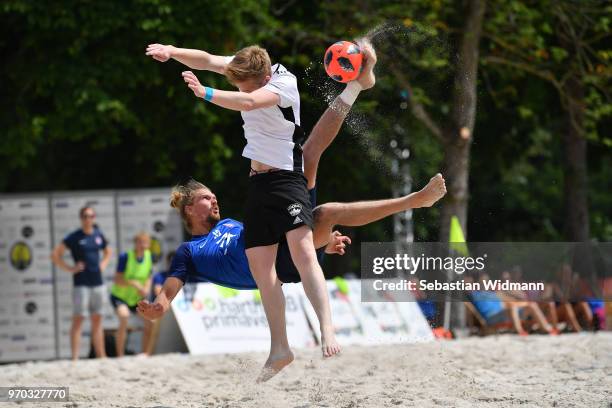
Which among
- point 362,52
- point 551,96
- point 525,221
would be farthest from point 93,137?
point 525,221

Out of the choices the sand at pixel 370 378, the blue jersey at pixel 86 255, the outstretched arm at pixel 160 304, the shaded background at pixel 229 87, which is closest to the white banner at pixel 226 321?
the sand at pixel 370 378

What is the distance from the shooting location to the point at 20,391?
703 centimetres

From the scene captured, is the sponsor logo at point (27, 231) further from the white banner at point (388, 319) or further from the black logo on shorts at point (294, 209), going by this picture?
the black logo on shorts at point (294, 209)

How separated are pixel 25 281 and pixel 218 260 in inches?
270

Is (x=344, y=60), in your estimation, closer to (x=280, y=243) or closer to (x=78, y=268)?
(x=280, y=243)

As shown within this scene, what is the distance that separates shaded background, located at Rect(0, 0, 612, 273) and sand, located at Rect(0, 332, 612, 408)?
2.01 m

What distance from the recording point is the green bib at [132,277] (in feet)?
36.3

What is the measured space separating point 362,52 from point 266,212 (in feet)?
3.83

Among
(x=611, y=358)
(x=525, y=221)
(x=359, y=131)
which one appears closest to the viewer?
(x=359, y=131)

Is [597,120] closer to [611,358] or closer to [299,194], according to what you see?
[611,358]

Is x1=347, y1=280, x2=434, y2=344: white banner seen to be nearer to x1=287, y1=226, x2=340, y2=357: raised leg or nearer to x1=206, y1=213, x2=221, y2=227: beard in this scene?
x1=206, y1=213, x2=221, y2=227: beard

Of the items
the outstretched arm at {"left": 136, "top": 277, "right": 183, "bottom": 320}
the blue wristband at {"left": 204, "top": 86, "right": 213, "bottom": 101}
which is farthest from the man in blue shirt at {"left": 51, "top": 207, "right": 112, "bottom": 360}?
the blue wristband at {"left": 204, "top": 86, "right": 213, "bottom": 101}

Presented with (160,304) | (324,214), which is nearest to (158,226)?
(160,304)

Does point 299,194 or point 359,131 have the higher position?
point 359,131
